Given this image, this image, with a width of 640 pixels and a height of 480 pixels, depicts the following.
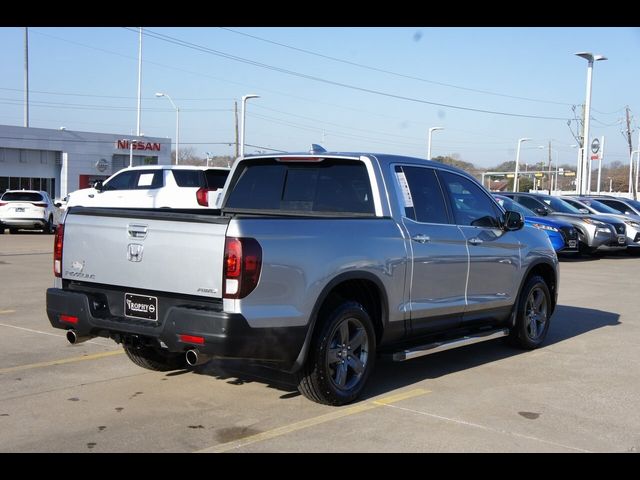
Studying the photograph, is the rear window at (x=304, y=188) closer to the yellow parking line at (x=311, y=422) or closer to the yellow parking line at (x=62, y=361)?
the yellow parking line at (x=311, y=422)

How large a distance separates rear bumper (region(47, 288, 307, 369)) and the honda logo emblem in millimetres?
347

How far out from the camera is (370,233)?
589 centimetres

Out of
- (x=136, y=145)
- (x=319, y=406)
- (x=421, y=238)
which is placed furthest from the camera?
(x=136, y=145)

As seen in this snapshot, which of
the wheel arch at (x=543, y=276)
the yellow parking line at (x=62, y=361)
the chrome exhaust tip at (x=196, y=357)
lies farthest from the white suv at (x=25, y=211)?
the chrome exhaust tip at (x=196, y=357)

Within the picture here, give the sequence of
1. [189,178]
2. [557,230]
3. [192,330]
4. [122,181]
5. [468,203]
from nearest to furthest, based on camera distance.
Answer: [192,330], [468,203], [557,230], [189,178], [122,181]

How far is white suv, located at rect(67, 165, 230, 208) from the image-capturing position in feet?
62.2

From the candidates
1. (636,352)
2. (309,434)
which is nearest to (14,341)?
(309,434)

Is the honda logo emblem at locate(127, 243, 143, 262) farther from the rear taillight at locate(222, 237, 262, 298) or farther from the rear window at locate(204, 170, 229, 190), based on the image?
the rear window at locate(204, 170, 229, 190)

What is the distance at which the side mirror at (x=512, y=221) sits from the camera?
302 inches

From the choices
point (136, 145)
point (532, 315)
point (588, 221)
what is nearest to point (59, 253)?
point (532, 315)

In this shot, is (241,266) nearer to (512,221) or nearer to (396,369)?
(396,369)

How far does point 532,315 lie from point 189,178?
41.4ft

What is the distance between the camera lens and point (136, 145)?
55.1 meters

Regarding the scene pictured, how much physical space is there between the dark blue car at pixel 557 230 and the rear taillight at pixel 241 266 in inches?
572
